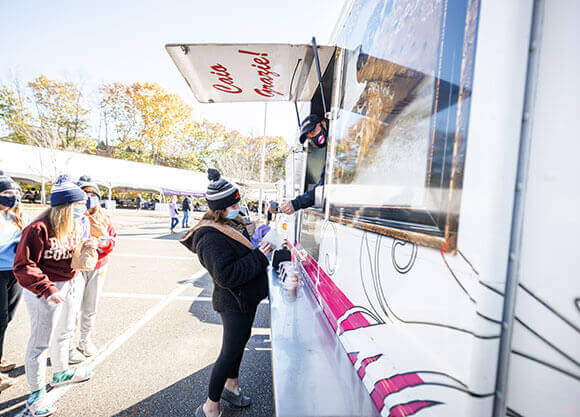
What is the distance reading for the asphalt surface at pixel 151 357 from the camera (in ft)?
7.47

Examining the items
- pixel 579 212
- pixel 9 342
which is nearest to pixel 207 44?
pixel 579 212

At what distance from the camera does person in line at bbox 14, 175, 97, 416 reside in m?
2.02

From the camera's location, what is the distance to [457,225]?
764mm

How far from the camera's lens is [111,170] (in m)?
21.0

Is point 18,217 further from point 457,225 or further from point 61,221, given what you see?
point 457,225

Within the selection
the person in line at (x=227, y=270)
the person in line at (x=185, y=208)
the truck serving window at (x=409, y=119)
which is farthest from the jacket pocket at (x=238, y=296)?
the person in line at (x=185, y=208)

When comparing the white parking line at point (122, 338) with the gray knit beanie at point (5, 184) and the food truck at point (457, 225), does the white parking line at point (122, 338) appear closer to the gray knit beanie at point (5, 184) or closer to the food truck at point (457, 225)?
the gray knit beanie at point (5, 184)

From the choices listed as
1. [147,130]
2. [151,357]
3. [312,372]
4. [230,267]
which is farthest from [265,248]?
[147,130]

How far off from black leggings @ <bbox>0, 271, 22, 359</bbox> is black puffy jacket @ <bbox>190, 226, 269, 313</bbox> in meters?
1.70

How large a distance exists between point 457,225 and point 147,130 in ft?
115

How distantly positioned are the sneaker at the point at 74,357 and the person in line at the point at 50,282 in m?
0.45

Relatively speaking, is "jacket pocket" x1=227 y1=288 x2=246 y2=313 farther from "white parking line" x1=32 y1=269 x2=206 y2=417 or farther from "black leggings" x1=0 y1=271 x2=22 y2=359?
"black leggings" x1=0 y1=271 x2=22 y2=359

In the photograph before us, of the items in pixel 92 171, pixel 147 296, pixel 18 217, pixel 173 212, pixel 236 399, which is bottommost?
pixel 147 296

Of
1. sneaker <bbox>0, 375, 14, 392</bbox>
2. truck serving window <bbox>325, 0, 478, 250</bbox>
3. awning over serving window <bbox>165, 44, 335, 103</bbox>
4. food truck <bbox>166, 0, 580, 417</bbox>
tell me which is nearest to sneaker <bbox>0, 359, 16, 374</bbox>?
sneaker <bbox>0, 375, 14, 392</bbox>
